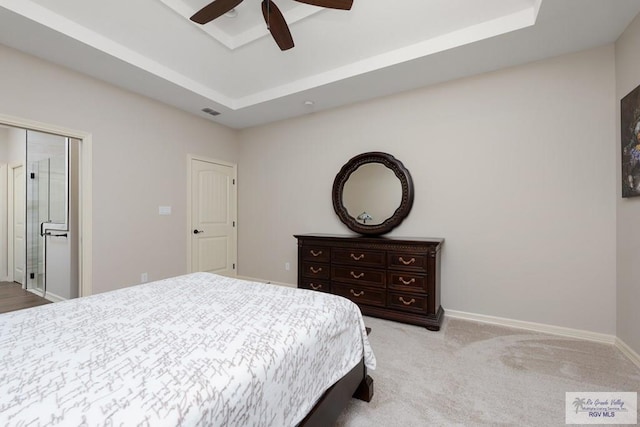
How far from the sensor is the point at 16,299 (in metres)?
3.61

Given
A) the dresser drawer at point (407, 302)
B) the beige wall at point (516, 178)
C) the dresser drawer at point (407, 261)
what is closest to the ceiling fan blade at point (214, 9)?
the beige wall at point (516, 178)

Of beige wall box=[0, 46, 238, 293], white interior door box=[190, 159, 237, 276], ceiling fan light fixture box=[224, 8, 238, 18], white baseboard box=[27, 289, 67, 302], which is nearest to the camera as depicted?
ceiling fan light fixture box=[224, 8, 238, 18]

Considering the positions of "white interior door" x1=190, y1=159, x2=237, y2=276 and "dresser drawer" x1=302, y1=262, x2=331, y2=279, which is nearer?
"dresser drawer" x1=302, y1=262, x2=331, y2=279

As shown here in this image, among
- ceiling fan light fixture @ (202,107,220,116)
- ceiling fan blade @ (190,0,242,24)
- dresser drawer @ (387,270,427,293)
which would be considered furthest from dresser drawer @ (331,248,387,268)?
ceiling fan light fixture @ (202,107,220,116)

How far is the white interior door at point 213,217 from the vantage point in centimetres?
412

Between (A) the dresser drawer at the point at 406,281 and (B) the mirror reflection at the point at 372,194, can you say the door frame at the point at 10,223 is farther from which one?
(A) the dresser drawer at the point at 406,281

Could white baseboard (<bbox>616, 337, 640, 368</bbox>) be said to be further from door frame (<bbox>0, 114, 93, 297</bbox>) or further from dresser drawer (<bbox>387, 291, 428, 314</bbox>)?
door frame (<bbox>0, 114, 93, 297</bbox>)

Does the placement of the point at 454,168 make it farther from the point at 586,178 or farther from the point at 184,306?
the point at 184,306

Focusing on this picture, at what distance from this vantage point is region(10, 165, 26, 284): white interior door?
4.29 m

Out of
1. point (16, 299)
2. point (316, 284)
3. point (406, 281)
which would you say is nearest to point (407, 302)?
point (406, 281)

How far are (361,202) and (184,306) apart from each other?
2.55 meters

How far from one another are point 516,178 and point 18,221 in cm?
710

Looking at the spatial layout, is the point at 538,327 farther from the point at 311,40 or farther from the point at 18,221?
the point at 18,221

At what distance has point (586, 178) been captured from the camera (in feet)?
8.29
